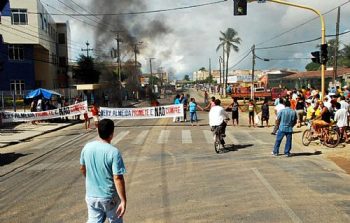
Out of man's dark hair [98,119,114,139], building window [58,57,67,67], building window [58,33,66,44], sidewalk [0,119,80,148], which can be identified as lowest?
sidewalk [0,119,80,148]

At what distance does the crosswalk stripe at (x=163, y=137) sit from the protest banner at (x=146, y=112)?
4.77m

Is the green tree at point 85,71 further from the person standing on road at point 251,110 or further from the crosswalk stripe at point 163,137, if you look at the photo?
the crosswalk stripe at point 163,137

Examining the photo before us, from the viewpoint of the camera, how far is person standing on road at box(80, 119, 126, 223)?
439 cm

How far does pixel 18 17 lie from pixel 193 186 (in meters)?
47.4

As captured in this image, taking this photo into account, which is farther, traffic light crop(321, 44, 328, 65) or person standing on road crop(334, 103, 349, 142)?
traffic light crop(321, 44, 328, 65)

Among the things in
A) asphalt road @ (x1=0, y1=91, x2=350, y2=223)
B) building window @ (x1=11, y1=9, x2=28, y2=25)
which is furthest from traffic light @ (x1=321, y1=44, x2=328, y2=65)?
building window @ (x1=11, y1=9, x2=28, y2=25)

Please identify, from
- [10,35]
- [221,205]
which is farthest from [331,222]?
[10,35]

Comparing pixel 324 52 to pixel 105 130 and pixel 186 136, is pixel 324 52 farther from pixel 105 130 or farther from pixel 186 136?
pixel 105 130

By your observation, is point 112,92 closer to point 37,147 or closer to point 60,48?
point 60,48

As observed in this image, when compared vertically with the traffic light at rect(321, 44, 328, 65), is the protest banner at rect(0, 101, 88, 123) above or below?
below

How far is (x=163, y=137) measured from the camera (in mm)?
18266

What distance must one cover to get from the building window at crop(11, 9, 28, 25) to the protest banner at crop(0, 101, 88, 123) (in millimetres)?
27163

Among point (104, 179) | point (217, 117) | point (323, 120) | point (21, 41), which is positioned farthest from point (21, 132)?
point (21, 41)

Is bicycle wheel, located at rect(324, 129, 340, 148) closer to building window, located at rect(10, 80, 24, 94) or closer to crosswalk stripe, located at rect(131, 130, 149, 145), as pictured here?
crosswalk stripe, located at rect(131, 130, 149, 145)
